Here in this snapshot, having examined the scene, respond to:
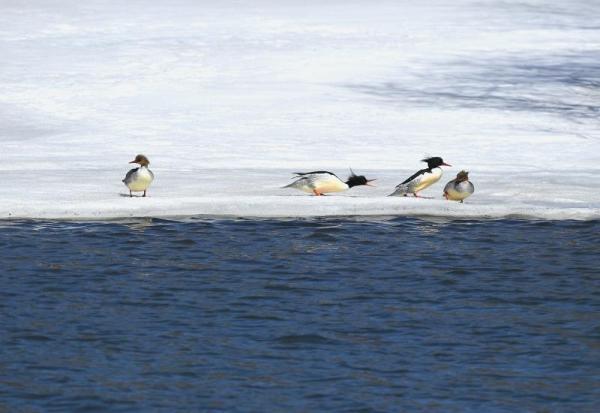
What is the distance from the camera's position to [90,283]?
12750 millimetres

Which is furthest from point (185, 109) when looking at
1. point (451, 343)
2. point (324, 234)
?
point (451, 343)

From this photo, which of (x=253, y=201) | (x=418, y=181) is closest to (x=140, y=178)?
(x=253, y=201)

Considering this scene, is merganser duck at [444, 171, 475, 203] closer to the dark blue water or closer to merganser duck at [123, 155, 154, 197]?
the dark blue water

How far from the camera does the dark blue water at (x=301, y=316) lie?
32.8 ft

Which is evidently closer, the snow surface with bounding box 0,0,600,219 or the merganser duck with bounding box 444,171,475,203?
the merganser duck with bounding box 444,171,475,203

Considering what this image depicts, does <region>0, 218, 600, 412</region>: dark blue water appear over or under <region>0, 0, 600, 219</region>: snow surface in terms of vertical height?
under

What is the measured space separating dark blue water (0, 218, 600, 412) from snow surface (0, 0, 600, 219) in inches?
43.3

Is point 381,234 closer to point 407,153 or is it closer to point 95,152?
point 407,153

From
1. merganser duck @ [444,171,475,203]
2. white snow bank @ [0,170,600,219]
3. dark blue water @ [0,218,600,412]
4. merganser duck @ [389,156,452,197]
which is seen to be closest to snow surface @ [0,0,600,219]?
white snow bank @ [0,170,600,219]

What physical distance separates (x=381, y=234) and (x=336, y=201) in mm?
1298

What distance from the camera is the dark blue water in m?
9.99

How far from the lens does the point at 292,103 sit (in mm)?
21750

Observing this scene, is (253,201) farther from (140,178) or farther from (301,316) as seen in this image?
(301,316)

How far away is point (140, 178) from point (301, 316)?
4.49 meters
